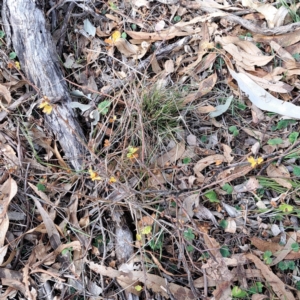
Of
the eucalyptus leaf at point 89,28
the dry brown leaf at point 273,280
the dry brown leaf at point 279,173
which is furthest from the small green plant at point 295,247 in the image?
the eucalyptus leaf at point 89,28

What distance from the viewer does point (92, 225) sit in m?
1.54

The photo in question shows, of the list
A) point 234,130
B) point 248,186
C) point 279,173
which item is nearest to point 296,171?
point 279,173

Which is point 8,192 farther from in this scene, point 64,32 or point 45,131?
point 64,32

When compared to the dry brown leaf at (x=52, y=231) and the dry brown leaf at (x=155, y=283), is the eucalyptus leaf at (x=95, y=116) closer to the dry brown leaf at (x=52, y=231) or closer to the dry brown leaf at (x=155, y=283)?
the dry brown leaf at (x=52, y=231)

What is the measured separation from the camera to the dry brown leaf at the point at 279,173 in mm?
1563

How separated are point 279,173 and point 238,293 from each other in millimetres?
503

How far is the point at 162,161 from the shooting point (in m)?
1.62

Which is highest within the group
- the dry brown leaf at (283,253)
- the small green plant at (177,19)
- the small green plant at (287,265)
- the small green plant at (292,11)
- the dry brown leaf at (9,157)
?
the small green plant at (177,19)

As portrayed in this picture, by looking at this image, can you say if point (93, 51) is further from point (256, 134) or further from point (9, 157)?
point (256, 134)

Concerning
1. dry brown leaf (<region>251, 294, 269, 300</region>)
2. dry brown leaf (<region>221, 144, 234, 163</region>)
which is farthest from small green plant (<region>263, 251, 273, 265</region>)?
dry brown leaf (<region>221, 144, 234, 163</region>)

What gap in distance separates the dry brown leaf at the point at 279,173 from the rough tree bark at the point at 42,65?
768mm

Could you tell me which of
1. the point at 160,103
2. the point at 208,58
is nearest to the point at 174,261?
the point at 160,103

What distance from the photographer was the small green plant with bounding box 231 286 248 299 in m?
1.42

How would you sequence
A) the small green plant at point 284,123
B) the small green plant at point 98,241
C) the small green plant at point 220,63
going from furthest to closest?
1. the small green plant at point 220,63
2. the small green plant at point 284,123
3. the small green plant at point 98,241
